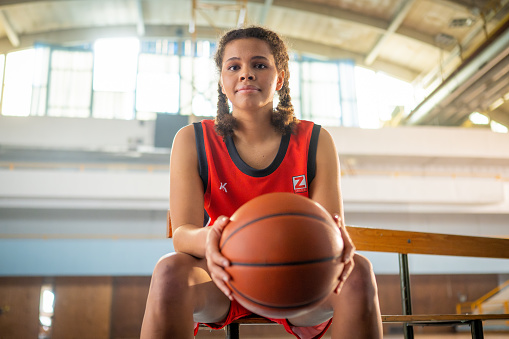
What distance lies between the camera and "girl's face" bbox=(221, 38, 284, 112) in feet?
3.91

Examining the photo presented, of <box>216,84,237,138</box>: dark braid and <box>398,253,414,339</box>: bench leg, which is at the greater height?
<box>216,84,237,138</box>: dark braid

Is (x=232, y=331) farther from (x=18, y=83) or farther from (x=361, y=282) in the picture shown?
(x=18, y=83)

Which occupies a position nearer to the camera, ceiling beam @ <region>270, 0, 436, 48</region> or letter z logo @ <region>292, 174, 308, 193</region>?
letter z logo @ <region>292, 174, 308, 193</region>

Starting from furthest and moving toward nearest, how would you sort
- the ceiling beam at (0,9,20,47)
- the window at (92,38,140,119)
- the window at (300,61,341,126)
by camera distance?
1. the window at (300,61,341,126)
2. the window at (92,38,140,119)
3. the ceiling beam at (0,9,20,47)

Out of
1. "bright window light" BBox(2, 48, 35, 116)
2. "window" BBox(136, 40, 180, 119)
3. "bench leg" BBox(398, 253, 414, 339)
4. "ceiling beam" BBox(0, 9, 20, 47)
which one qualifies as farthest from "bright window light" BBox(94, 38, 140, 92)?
"bench leg" BBox(398, 253, 414, 339)

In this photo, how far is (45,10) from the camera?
9922 mm

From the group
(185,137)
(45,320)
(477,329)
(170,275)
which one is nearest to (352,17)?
(45,320)

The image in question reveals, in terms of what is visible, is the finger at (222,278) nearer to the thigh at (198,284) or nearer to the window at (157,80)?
the thigh at (198,284)

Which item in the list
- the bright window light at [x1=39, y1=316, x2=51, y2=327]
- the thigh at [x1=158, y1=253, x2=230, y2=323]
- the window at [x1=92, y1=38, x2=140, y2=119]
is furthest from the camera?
the window at [x1=92, y1=38, x2=140, y2=119]

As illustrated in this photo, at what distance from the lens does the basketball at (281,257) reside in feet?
2.63

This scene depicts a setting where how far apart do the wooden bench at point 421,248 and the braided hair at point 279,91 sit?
518mm

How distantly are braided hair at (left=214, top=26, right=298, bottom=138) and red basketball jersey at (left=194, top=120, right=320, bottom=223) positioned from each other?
0.13 ft

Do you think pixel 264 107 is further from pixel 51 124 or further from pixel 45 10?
pixel 45 10

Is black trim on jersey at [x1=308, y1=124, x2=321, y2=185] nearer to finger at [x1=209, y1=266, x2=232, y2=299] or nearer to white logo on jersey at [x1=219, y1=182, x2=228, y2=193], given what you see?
white logo on jersey at [x1=219, y1=182, x2=228, y2=193]
